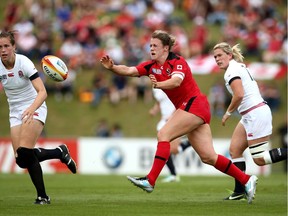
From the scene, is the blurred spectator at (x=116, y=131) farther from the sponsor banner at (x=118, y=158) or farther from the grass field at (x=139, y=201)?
the grass field at (x=139, y=201)

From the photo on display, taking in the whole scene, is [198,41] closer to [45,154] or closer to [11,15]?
[11,15]

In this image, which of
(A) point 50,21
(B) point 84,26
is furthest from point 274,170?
(A) point 50,21

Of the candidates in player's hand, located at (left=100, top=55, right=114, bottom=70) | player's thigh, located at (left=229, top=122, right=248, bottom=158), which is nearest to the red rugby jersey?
player's hand, located at (left=100, top=55, right=114, bottom=70)

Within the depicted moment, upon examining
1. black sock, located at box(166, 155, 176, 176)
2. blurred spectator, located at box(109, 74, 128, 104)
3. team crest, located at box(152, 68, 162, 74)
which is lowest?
black sock, located at box(166, 155, 176, 176)

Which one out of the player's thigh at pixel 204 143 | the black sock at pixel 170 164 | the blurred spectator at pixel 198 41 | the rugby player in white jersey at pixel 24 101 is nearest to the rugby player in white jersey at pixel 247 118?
the player's thigh at pixel 204 143

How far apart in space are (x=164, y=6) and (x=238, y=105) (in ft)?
73.3

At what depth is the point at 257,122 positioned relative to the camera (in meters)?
13.4

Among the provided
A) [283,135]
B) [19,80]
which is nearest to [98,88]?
[283,135]

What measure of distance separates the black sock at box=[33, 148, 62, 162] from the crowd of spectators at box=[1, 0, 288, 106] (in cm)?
1721

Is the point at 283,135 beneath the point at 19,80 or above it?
beneath

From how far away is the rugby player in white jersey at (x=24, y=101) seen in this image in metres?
12.2

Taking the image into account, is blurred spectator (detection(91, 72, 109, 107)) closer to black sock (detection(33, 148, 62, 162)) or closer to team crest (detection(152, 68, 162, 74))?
black sock (detection(33, 148, 62, 162))

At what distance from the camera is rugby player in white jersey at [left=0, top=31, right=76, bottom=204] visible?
12.2 metres

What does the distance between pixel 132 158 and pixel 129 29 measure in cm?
913
